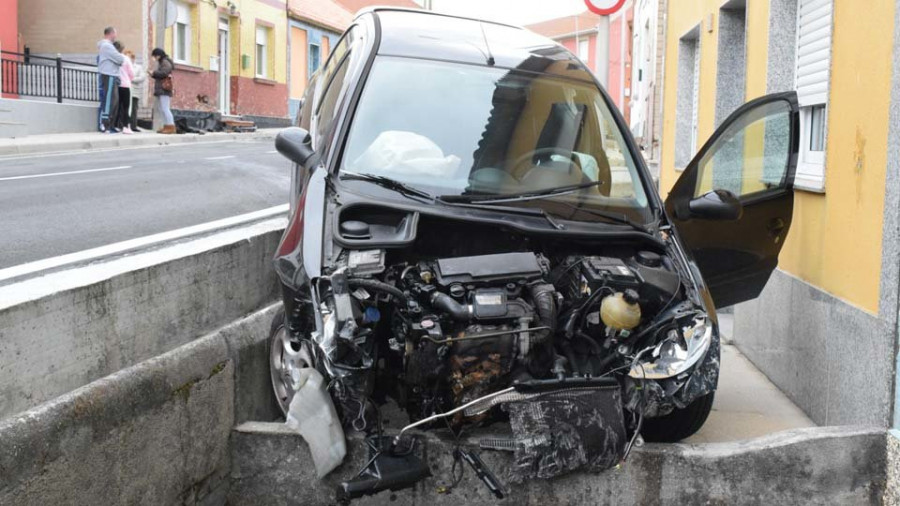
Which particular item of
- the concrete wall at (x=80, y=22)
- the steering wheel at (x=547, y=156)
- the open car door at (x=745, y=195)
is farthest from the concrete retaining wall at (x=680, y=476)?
the concrete wall at (x=80, y=22)

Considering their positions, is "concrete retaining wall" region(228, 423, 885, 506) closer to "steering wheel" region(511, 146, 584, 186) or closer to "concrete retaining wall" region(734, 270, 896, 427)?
"concrete retaining wall" region(734, 270, 896, 427)

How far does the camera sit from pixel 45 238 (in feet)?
23.4

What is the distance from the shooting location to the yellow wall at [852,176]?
191 inches

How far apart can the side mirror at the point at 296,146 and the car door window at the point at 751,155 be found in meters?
2.40

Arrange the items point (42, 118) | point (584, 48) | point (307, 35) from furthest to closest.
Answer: point (584, 48) < point (307, 35) < point (42, 118)

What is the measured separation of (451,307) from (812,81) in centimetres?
396

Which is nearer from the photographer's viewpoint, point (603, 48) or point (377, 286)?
point (377, 286)

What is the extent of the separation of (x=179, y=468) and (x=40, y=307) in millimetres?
1058

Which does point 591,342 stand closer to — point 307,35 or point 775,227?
point 775,227

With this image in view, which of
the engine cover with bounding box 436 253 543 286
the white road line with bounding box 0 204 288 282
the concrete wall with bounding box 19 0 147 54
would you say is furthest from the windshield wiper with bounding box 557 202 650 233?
the concrete wall with bounding box 19 0 147 54

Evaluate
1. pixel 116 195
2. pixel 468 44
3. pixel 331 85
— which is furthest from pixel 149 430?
pixel 116 195

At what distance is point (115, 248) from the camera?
21.6ft

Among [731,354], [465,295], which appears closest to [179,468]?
[465,295]

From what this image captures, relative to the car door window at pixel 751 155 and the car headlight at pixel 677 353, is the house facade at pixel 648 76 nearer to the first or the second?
the car door window at pixel 751 155
